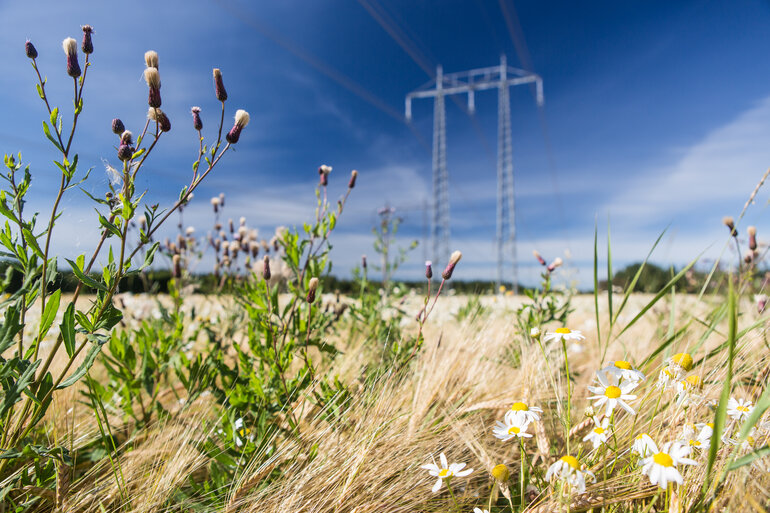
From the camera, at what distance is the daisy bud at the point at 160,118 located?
99 cm

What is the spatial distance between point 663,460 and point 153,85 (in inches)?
51.3

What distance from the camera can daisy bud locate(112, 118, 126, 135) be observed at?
1.04 meters

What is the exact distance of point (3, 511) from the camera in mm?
929

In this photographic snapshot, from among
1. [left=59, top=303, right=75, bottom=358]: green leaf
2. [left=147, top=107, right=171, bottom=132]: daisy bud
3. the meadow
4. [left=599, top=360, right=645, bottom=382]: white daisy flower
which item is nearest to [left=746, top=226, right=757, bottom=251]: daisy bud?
the meadow

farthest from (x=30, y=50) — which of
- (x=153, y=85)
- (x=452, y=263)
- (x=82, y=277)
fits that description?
(x=452, y=263)

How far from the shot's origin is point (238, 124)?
3.58 ft

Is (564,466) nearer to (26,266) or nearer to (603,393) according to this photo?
(603,393)

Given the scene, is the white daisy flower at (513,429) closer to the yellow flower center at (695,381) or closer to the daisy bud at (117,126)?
the yellow flower center at (695,381)

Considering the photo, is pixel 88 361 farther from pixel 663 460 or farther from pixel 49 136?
pixel 663 460

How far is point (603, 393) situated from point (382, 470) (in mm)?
555

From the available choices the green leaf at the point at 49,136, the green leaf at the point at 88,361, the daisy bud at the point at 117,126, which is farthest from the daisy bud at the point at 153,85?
the green leaf at the point at 88,361

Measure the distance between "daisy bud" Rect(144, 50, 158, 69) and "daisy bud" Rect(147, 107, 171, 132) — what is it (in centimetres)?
11

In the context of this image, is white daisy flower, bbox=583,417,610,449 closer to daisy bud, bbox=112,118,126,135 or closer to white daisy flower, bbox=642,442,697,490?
white daisy flower, bbox=642,442,697,490

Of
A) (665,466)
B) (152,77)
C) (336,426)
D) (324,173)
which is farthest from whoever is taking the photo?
(324,173)
